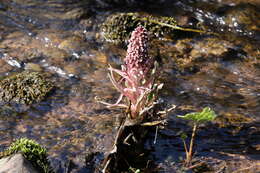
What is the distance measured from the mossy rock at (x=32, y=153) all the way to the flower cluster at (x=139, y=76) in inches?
37.6

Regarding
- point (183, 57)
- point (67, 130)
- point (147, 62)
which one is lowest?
point (67, 130)

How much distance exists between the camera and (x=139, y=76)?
12.9 feet

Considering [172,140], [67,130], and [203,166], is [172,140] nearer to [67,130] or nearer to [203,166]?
[203,166]

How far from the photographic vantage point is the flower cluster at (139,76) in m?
3.85

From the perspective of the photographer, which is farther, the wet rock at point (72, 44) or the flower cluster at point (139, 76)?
the wet rock at point (72, 44)

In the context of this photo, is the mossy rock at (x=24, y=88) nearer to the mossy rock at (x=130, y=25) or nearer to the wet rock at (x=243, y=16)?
the mossy rock at (x=130, y=25)

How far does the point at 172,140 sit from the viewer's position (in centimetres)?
440

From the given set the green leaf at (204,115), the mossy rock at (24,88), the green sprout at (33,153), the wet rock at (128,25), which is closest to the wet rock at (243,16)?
the wet rock at (128,25)

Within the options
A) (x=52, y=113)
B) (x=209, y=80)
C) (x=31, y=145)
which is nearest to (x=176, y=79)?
(x=209, y=80)

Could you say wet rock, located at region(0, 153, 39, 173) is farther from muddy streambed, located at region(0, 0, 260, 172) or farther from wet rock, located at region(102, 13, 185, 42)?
wet rock, located at region(102, 13, 185, 42)

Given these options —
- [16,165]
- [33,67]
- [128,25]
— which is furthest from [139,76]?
[128,25]

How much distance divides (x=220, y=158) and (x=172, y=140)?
0.56 meters

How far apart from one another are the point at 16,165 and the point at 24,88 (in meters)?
1.78

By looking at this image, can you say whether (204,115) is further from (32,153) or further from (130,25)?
(130,25)
